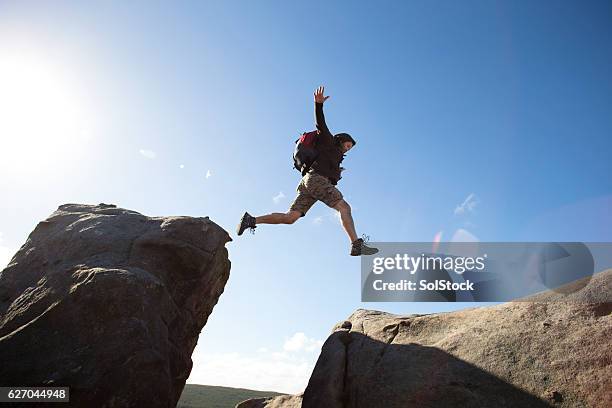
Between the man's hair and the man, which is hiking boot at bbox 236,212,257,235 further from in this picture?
the man's hair

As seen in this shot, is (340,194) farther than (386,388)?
Yes

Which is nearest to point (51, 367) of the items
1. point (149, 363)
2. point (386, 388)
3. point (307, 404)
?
point (149, 363)

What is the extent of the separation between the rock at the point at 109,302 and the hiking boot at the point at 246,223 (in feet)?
2.94

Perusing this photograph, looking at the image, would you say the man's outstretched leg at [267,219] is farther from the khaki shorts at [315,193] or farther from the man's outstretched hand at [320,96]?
the man's outstretched hand at [320,96]

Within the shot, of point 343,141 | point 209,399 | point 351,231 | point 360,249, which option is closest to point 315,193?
point 351,231

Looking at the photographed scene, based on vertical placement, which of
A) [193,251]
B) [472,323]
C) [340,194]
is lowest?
[472,323]

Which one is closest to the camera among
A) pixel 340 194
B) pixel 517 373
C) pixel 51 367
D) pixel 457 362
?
pixel 51 367

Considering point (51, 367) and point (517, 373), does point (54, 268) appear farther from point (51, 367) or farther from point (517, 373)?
point (517, 373)

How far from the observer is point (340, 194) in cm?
1330

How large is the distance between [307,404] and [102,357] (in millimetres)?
4658

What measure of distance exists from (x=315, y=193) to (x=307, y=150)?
134 centimetres

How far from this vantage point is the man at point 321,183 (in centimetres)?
1295

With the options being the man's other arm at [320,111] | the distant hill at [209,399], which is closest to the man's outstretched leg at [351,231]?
the man's other arm at [320,111]

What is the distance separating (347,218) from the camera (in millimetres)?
12852
